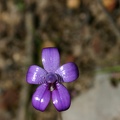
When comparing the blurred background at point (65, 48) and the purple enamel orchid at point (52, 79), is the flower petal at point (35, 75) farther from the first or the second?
the blurred background at point (65, 48)

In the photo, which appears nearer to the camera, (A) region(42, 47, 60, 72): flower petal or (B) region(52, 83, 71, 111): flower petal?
(B) region(52, 83, 71, 111): flower petal

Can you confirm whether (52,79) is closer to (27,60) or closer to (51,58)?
(51,58)

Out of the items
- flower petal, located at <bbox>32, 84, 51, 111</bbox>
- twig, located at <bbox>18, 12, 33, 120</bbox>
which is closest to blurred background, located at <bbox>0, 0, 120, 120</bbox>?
twig, located at <bbox>18, 12, 33, 120</bbox>

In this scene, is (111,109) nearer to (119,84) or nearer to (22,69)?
(119,84)

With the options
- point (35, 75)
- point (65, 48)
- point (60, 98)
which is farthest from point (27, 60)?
point (60, 98)

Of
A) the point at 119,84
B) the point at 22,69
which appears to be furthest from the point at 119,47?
the point at 22,69

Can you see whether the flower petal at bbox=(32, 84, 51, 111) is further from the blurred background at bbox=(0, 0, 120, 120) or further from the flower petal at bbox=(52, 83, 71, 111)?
the blurred background at bbox=(0, 0, 120, 120)

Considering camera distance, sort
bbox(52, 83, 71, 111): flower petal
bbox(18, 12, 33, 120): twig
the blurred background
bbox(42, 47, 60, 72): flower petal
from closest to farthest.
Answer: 1. bbox(52, 83, 71, 111): flower petal
2. bbox(42, 47, 60, 72): flower petal
3. the blurred background
4. bbox(18, 12, 33, 120): twig
